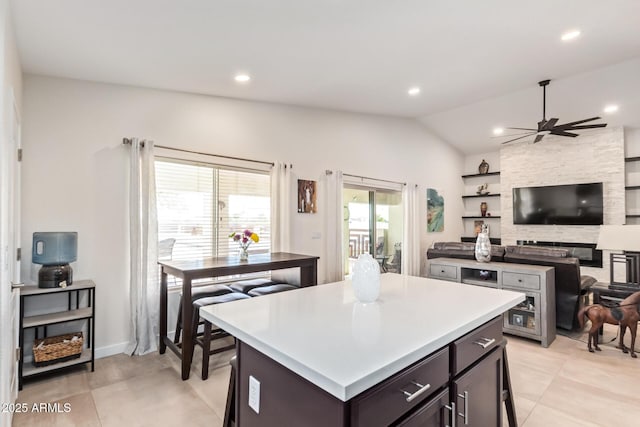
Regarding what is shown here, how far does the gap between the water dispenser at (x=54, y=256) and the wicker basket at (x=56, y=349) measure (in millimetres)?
479

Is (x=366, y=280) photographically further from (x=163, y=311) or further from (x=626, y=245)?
(x=626, y=245)

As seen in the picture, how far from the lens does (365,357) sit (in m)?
0.99

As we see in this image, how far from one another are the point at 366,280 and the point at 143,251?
255cm

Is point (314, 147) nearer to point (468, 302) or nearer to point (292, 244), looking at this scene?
point (292, 244)

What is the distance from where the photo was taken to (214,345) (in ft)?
11.3

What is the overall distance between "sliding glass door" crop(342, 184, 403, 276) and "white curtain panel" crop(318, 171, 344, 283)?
1.41 ft

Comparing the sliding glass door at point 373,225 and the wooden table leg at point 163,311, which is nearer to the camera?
the wooden table leg at point 163,311

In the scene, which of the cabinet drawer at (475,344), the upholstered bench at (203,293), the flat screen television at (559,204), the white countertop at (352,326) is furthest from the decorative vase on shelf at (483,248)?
the flat screen television at (559,204)

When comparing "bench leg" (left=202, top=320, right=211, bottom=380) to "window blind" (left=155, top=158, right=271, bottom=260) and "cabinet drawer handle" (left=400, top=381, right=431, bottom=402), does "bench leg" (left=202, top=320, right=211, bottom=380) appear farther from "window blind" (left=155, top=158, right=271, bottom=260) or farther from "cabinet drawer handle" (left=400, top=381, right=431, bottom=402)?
"cabinet drawer handle" (left=400, top=381, right=431, bottom=402)

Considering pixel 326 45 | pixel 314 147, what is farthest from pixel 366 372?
pixel 314 147

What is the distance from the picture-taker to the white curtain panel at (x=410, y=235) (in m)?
6.23

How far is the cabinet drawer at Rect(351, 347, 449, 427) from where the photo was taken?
3.00 feet

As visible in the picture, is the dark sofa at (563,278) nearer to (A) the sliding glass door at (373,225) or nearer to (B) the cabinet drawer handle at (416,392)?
(A) the sliding glass door at (373,225)

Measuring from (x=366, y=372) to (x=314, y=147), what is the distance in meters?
4.22
